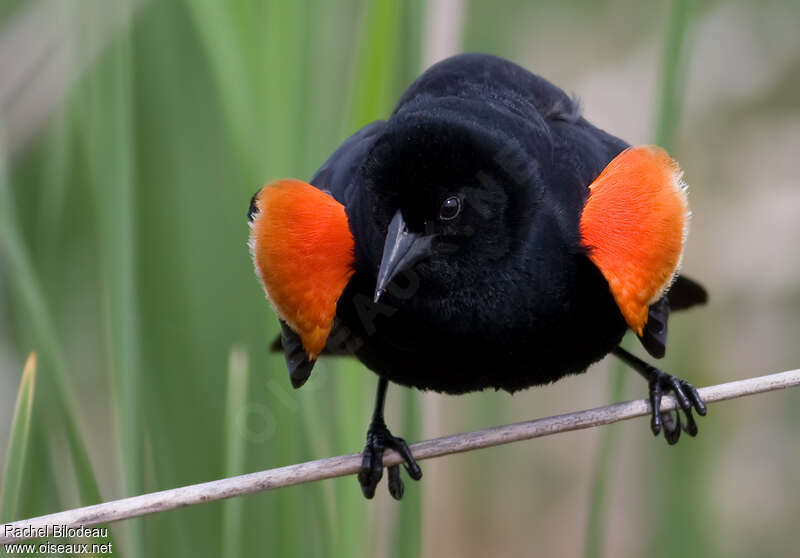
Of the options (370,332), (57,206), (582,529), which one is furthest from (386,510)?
(57,206)

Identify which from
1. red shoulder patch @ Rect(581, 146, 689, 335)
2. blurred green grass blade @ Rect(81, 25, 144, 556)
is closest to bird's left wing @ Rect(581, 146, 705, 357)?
red shoulder patch @ Rect(581, 146, 689, 335)

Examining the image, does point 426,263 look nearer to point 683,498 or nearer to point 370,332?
point 370,332

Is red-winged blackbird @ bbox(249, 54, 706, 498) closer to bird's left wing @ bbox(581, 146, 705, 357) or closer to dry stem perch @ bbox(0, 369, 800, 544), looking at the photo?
bird's left wing @ bbox(581, 146, 705, 357)

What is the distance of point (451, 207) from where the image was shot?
4.89 ft

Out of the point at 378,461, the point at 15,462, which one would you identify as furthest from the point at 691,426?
the point at 15,462

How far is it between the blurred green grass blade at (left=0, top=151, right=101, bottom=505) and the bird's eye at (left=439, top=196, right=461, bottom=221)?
24.0 inches

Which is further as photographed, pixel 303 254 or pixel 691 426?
pixel 691 426

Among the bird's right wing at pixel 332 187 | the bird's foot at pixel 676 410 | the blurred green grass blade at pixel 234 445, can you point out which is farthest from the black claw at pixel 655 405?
the blurred green grass blade at pixel 234 445

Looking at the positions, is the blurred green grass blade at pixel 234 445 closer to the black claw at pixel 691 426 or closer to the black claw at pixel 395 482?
the black claw at pixel 395 482

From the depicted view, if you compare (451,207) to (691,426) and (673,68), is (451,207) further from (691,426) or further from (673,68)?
(691,426)

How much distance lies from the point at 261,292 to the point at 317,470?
40cm

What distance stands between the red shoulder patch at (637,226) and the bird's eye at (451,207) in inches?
9.0

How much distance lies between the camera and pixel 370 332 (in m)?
1.62

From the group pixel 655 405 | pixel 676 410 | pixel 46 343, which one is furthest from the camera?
pixel 676 410
